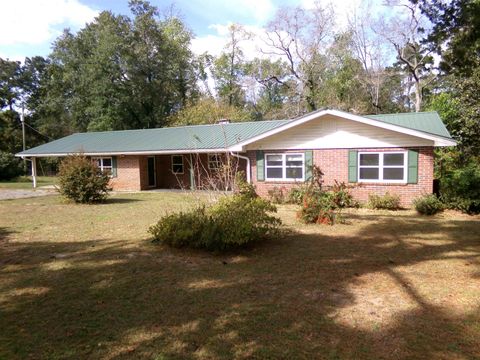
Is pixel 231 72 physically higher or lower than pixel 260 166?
higher

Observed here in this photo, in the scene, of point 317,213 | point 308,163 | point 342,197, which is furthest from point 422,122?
point 317,213

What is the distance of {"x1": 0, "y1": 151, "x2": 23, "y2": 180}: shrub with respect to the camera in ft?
96.6

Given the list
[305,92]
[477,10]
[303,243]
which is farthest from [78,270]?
[305,92]

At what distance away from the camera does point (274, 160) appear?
1542 cm

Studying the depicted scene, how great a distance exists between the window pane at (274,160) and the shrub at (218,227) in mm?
7734

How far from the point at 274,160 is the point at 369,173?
4.00 m

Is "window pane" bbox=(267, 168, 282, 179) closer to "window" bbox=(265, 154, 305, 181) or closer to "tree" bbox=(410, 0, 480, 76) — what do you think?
"window" bbox=(265, 154, 305, 181)

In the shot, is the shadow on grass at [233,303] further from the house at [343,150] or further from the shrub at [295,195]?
the shrub at [295,195]

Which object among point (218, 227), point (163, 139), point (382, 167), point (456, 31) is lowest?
point (218, 227)

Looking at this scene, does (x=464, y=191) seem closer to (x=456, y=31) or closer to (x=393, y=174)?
(x=393, y=174)

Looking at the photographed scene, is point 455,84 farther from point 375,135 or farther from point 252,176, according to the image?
point 252,176

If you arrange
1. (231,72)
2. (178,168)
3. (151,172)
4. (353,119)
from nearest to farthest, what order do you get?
(353,119) < (178,168) < (151,172) < (231,72)

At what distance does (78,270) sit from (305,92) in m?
28.8

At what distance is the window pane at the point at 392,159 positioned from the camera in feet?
42.9
